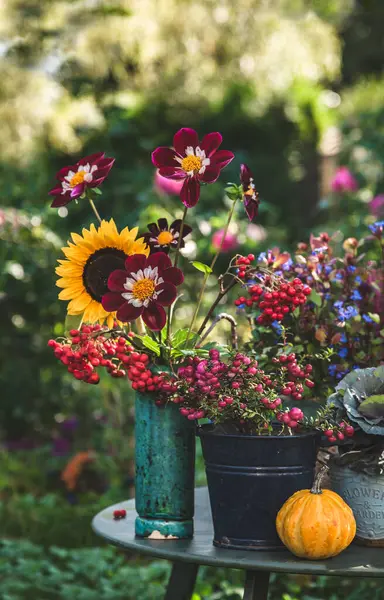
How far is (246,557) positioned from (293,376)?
33 cm

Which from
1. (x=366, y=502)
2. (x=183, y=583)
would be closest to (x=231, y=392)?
(x=366, y=502)

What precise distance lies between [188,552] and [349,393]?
0.40 metres

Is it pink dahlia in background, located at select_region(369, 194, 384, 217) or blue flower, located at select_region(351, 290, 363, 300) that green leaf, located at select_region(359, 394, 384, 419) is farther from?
pink dahlia in background, located at select_region(369, 194, 384, 217)

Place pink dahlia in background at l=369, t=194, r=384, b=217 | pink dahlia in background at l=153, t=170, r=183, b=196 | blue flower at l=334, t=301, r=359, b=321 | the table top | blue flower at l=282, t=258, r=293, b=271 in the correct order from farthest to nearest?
1. pink dahlia in background at l=153, t=170, r=183, b=196
2. pink dahlia in background at l=369, t=194, r=384, b=217
3. blue flower at l=282, t=258, r=293, b=271
4. blue flower at l=334, t=301, r=359, b=321
5. the table top

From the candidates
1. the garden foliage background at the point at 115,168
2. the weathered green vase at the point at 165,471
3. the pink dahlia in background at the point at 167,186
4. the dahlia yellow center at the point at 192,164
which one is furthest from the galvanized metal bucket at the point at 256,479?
the pink dahlia in background at the point at 167,186

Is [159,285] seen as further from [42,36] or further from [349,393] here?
[42,36]

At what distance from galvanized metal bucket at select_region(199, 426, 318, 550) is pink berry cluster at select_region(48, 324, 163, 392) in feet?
0.50

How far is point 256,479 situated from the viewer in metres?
1.63

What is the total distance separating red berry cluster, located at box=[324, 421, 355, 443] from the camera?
1.63m

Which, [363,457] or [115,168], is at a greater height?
[115,168]

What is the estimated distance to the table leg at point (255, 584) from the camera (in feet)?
5.47

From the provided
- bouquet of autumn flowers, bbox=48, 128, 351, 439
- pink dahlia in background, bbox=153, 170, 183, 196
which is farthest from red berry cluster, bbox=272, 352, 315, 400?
pink dahlia in background, bbox=153, 170, 183, 196

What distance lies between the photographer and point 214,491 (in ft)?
5.56

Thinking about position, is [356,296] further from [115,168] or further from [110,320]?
[115,168]
